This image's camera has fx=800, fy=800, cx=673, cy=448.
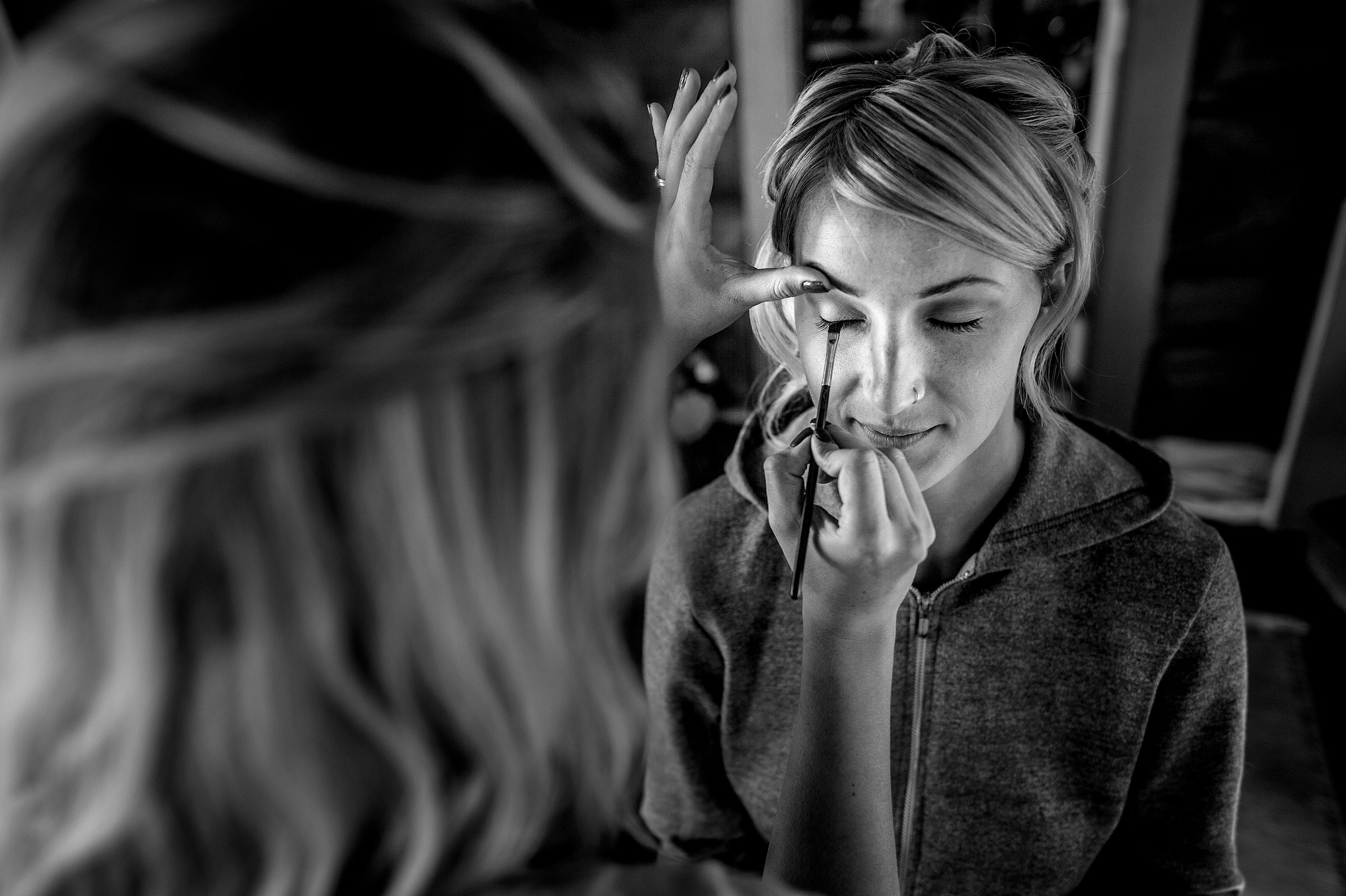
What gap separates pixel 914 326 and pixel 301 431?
0.56m

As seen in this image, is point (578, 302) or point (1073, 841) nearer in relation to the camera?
point (578, 302)

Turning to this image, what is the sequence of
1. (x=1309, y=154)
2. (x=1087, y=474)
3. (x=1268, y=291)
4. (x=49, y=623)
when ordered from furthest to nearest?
(x=1268, y=291)
(x=1309, y=154)
(x=1087, y=474)
(x=49, y=623)

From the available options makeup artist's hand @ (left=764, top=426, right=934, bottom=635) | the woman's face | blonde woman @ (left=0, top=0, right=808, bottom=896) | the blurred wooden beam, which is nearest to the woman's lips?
the woman's face

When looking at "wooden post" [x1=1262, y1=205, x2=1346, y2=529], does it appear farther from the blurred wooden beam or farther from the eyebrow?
the eyebrow

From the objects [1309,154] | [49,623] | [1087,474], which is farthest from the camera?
[1309,154]

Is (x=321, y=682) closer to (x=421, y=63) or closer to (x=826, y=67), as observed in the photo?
(x=421, y=63)

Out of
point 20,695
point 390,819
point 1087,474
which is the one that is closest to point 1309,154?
point 1087,474

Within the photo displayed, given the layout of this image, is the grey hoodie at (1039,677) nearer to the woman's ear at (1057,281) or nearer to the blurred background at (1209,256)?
the woman's ear at (1057,281)

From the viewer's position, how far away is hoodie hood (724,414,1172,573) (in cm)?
82

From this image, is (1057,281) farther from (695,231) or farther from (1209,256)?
(1209,256)

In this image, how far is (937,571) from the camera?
34.7 inches

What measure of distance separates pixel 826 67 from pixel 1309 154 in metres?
1.68

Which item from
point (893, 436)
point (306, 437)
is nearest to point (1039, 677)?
point (893, 436)

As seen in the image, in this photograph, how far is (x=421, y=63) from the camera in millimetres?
368
